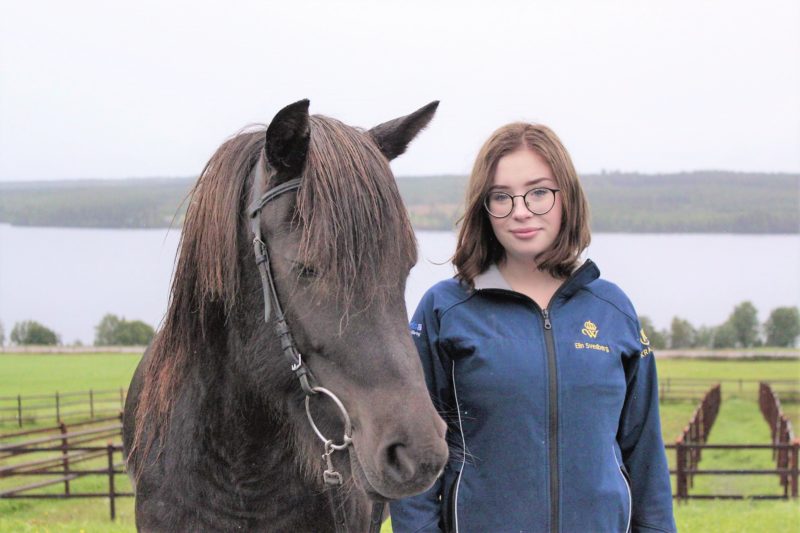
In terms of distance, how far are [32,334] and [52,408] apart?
16.0m

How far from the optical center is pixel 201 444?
A: 2.34 metres

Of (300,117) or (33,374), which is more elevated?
(300,117)

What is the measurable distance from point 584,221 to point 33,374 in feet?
92.0

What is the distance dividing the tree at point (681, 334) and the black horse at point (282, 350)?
60.9m

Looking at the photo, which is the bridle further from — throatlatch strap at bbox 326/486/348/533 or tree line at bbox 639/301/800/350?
tree line at bbox 639/301/800/350

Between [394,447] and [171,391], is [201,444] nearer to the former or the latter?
[171,391]

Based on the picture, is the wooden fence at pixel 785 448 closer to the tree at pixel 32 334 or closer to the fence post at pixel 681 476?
the fence post at pixel 681 476

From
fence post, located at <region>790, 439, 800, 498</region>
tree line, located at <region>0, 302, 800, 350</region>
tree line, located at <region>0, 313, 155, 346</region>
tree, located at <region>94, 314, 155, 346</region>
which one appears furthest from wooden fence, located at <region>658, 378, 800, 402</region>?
tree, located at <region>94, 314, 155, 346</region>

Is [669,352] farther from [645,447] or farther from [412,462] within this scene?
[412,462]

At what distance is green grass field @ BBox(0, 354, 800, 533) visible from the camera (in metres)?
7.89

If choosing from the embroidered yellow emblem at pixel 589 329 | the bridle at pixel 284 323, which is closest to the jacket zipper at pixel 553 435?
the embroidered yellow emblem at pixel 589 329

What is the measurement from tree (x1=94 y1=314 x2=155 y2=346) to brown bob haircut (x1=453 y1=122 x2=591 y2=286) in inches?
1565

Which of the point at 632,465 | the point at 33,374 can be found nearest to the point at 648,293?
the point at 33,374

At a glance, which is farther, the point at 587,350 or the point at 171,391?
the point at 171,391
